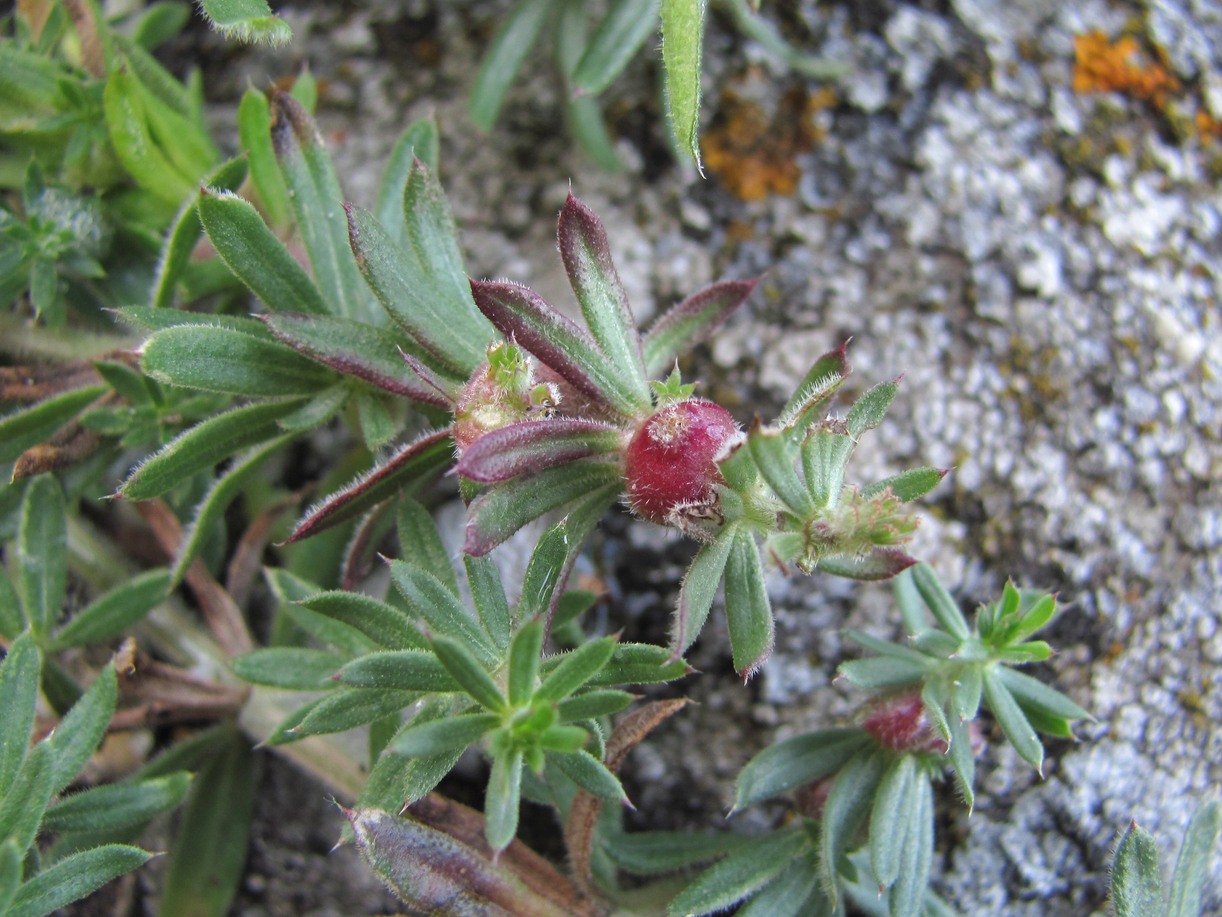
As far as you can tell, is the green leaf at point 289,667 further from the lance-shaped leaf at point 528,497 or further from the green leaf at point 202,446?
the lance-shaped leaf at point 528,497

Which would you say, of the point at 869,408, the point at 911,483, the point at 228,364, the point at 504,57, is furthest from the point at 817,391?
the point at 504,57

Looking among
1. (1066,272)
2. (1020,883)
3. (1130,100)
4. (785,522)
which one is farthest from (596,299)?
(1130,100)

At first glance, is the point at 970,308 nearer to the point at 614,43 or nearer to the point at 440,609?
the point at 614,43

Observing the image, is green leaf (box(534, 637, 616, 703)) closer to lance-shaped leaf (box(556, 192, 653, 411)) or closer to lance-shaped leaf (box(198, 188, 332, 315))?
lance-shaped leaf (box(556, 192, 653, 411))

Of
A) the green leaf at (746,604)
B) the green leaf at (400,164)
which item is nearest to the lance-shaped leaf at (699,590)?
the green leaf at (746,604)

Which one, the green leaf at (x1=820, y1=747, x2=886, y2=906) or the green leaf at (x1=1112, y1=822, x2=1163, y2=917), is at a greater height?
the green leaf at (x1=820, y1=747, x2=886, y2=906)

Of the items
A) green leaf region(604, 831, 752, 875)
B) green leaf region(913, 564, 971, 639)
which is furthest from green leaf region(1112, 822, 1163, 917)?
green leaf region(604, 831, 752, 875)
